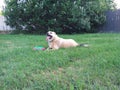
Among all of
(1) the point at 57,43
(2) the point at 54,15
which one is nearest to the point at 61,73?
(1) the point at 57,43

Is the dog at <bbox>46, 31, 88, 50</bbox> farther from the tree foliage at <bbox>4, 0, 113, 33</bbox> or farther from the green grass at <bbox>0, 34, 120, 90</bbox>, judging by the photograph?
the tree foliage at <bbox>4, 0, 113, 33</bbox>

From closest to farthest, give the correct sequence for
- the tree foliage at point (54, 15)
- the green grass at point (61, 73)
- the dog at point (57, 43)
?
the green grass at point (61, 73) < the dog at point (57, 43) < the tree foliage at point (54, 15)

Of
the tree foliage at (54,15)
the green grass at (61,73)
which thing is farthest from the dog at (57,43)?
the tree foliage at (54,15)

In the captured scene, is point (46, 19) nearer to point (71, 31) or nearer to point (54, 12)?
point (54, 12)

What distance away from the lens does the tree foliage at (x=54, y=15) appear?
10.3 m

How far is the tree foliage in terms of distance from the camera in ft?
33.8

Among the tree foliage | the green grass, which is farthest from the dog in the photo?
the tree foliage

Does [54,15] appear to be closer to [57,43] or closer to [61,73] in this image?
[57,43]

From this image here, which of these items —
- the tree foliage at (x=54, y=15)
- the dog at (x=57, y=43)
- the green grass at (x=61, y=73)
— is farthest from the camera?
the tree foliage at (x=54, y=15)

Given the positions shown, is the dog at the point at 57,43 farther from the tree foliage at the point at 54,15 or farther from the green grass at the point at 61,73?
the tree foliage at the point at 54,15

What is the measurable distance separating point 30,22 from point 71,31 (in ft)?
6.60

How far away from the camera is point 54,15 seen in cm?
1060

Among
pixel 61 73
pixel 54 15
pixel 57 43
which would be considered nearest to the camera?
pixel 61 73

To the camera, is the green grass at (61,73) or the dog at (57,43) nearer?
the green grass at (61,73)
